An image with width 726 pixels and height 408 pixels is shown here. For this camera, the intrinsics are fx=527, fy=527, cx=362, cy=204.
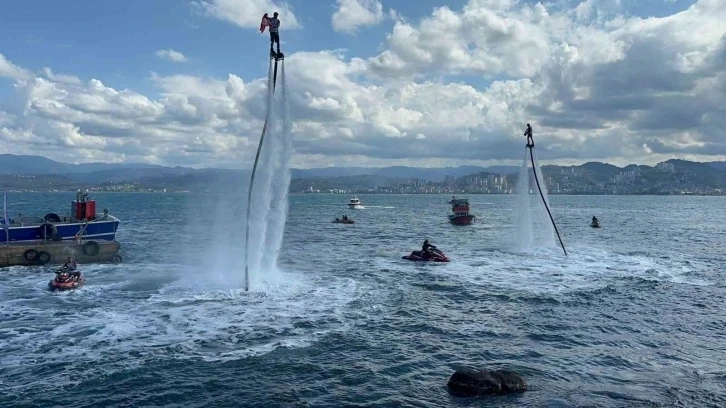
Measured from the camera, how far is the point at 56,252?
4794 cm

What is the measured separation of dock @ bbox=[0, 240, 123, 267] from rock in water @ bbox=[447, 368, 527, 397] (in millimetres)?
40341

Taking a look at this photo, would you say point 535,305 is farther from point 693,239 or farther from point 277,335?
point 693,239

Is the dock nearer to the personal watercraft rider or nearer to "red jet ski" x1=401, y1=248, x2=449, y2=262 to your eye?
the personal watercraft rider

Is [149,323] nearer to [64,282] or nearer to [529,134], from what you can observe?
[64,282]

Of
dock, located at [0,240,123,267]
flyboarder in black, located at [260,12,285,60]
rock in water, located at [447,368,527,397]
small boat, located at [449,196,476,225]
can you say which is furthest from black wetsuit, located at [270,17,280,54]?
small boat, located at [449,196,476,225]

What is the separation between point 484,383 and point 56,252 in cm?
4351

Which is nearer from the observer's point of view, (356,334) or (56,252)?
(356,334)

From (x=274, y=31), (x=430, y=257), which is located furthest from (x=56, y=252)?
(x=430, y=257)

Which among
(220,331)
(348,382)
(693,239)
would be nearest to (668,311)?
(348,382)

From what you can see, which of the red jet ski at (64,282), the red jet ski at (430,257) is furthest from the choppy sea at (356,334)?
the red jet ski at (430,257)

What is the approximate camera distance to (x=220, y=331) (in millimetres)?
25625

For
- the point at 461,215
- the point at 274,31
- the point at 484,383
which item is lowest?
the point at 484,383

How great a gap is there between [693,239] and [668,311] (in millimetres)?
57986

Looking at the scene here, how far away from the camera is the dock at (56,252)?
46.2m
